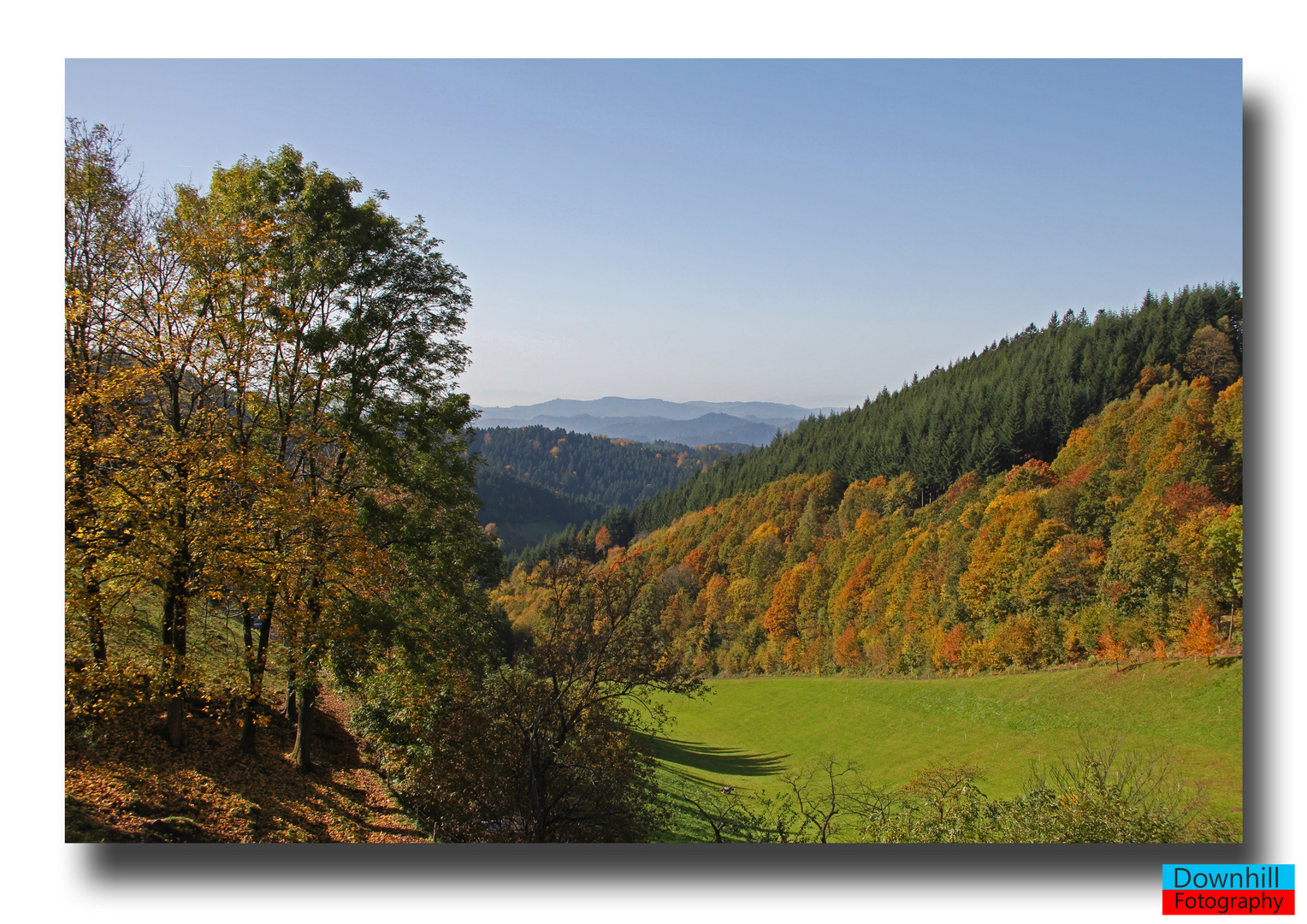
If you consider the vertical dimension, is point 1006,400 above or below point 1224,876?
above

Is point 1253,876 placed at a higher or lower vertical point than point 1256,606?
lower

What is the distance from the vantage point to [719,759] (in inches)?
343

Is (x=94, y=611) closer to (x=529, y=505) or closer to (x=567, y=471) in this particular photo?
(x=529, y=505)

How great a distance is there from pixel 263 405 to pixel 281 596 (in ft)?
7.89

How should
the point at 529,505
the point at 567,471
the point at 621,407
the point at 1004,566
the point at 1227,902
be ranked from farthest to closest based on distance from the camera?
the point at 567,471 < the point at 529,505 < the point at 621,407 < the point at 1004,566 < the point at 1227,902

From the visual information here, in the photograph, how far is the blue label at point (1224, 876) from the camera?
5.75 meters

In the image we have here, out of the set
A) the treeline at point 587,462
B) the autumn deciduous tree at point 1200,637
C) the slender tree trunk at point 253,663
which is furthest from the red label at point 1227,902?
the treeline at point 587,462

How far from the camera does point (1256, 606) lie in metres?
6.14

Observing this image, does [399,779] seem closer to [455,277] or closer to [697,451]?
[455,277]

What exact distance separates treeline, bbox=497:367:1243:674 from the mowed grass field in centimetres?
53

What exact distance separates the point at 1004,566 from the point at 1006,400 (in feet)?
23.3

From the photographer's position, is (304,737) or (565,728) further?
(304,737)

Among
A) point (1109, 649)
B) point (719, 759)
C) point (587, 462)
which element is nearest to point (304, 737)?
point (719, 759)
